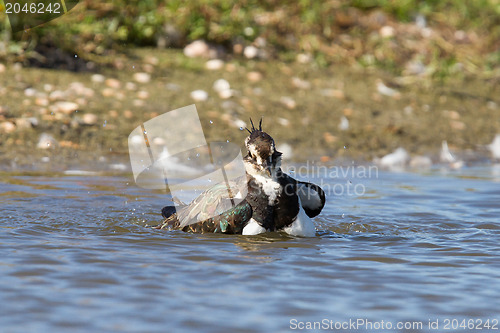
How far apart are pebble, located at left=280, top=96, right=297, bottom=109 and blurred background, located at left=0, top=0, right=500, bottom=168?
0.02m

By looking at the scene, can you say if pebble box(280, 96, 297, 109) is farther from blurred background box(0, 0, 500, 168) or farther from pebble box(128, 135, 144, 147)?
pebble box(128, 135, 144, 147)

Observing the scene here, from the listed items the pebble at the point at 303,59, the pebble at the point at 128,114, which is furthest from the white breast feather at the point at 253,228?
the pebble at the point at 303,59

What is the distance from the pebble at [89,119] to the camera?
28.6ft

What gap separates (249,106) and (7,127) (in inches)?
114

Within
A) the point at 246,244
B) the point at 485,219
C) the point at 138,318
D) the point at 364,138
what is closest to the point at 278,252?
the point at 246,244

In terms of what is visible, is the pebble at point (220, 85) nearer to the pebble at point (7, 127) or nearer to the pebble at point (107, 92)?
the pebble at point (107, 92)

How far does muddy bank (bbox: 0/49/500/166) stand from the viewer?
855 cm

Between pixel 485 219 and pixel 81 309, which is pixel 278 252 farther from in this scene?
pixel 485 219

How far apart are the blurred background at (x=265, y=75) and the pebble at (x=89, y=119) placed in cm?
2

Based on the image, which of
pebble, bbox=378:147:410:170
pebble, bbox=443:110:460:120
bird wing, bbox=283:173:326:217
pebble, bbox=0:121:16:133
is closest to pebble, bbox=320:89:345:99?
pebble, bbox=378:147:410:170

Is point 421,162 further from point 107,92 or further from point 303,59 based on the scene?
point 107,92

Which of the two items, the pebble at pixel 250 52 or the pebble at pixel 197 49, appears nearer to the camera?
the pebble at pixel 197 49

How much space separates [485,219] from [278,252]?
224 centimetres

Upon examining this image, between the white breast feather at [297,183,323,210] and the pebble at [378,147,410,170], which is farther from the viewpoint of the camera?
the pebble at [378,147,410,170]
